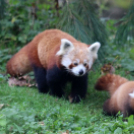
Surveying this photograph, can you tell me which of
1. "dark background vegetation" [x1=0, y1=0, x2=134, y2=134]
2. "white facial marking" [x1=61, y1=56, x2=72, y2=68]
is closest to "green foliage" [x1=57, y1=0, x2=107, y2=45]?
"dark background vegetation" [x1=0, y1=0, x2=134, y2=134]

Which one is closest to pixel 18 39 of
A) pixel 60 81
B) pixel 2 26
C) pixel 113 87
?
pixel 2 26

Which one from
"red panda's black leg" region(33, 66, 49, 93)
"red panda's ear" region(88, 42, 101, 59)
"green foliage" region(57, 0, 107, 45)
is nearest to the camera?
"red panda's ear" region(88, 42, 101, 59)

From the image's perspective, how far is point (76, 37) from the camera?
17.9 feet

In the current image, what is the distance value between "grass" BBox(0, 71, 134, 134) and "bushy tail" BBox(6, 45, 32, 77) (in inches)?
30.3

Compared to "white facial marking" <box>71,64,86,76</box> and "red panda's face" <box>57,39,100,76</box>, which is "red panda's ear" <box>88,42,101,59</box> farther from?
"white facial marking" <box>71,64,86,76</box>

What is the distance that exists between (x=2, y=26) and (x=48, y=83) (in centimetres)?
249

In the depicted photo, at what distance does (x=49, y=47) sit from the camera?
480cm

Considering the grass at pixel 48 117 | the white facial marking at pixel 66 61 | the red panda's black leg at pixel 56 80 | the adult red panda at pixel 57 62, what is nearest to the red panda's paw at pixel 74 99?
the adult red panda at pixel 57 62

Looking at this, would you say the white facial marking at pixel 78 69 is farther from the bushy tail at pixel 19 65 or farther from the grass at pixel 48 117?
the bushy tail at pixel 19 65

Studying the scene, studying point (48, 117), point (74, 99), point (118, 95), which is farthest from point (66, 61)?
point (48, 117)

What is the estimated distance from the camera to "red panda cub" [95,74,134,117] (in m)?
3.60

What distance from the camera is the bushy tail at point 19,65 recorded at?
5.35 m

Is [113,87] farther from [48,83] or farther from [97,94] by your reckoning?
[48,83]

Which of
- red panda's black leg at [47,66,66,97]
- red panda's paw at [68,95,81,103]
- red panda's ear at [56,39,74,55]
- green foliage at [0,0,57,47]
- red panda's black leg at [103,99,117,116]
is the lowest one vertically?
red panda's paw at [68,95,81,103]
